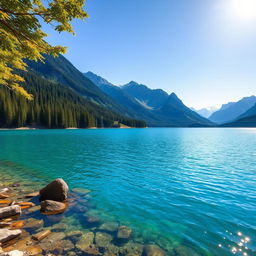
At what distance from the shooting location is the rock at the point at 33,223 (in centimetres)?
989

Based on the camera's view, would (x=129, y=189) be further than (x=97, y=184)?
No

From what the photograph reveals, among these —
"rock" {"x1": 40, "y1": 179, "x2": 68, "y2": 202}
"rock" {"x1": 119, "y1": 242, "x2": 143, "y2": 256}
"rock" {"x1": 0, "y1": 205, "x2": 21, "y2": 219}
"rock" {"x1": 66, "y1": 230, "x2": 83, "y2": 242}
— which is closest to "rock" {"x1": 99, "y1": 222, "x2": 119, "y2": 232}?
"rock" {"x1": 66, "y1": 230, "x2": 83, "y2": 242}

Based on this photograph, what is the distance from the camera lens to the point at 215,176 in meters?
21.9

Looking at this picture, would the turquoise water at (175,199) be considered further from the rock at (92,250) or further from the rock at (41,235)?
the rock at (41,235)

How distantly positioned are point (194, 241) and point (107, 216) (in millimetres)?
5866

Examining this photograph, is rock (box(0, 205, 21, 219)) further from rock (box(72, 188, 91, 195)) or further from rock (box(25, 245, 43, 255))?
rock (box(72, 188, 91, 195))

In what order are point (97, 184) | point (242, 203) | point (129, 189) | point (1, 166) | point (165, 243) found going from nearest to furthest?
point (165, 243) < point (242, 203) < point (129, 189) < point (97, 184) < point (1, 166)

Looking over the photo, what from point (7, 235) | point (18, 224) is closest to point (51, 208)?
point (18, 224)

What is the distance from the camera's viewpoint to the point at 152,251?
8258mm

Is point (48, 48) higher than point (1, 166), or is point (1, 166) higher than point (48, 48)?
point (48, 48)

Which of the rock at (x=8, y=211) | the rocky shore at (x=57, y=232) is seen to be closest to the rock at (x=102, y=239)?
the rocky shore at (x=57, y=232)

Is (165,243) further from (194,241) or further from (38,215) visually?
(38,215)

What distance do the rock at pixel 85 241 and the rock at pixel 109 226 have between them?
897 millimetres

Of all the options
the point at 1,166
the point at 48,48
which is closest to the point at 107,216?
the point at 48,48
